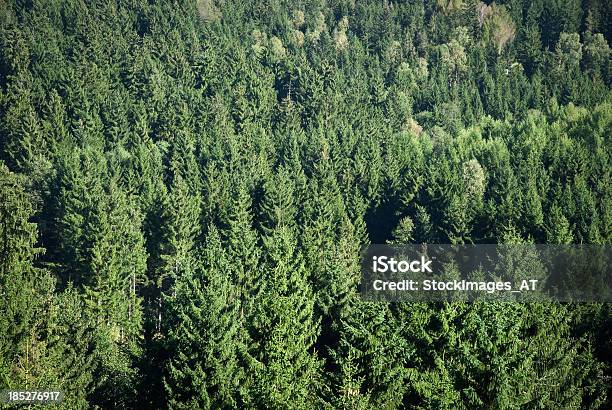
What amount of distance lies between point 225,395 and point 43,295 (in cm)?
1756

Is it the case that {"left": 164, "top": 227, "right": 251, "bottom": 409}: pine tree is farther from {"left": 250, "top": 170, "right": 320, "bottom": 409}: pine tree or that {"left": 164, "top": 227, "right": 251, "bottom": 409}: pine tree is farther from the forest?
{"left": 250, "top": 170, "right": 320, "bottom": 409}: pine tree

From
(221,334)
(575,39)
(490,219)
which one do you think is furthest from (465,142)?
(221,334)

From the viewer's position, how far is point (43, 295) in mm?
52750

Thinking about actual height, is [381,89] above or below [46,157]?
above

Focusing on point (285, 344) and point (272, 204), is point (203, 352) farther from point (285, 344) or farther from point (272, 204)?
point (272, 204)

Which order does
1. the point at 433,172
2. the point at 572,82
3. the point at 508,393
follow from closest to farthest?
1. the point at 508,393
2. the point at 433,172
3. the point at 572,82

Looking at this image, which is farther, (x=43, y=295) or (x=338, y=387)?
(x=43, y=295)

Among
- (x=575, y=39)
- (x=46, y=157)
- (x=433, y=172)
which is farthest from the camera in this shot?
(x=575, y=39)

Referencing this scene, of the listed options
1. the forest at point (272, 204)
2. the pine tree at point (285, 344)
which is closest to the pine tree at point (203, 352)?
the forest at point (272, 204)

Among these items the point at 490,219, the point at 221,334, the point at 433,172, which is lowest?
the point at 221,334

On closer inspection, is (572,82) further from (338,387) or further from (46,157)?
(338,387)

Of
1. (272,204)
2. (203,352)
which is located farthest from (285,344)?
(272,204)

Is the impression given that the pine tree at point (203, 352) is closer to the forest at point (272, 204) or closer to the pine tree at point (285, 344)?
the forest at point (272, 204)

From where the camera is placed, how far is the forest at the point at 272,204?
4041 cm
